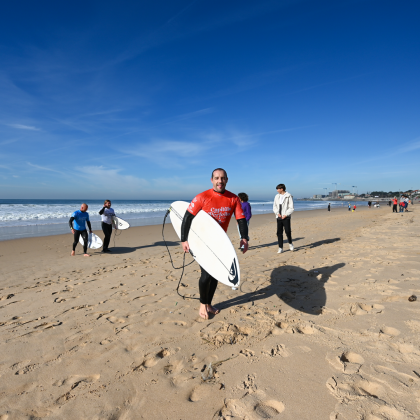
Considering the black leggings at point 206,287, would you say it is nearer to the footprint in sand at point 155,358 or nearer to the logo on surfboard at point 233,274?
the logo on surfboard at point 233,274

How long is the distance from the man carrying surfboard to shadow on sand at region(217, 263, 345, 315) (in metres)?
0.53

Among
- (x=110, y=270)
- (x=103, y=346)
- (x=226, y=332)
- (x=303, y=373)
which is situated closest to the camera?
(x=303, y=373)

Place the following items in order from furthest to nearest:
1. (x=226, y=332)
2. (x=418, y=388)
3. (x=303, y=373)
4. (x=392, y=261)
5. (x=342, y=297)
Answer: (x=392, y=261), (x=342, y=297), (x=226, y=332), (x=303, y=373), (x=418, y=388)

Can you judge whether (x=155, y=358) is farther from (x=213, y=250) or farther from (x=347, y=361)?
(x=347, y=361)

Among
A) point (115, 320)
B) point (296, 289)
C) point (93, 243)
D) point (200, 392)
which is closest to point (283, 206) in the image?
point (296, 289)

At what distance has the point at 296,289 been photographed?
160 inches

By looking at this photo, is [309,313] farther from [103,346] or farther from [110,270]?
[110,270]

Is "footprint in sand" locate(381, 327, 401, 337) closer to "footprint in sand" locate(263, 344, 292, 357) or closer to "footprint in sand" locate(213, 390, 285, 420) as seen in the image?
"footprint in sand" locate(263, 344, 292, 357)

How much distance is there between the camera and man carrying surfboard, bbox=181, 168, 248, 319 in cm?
306

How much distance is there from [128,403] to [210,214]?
2018 millimetres

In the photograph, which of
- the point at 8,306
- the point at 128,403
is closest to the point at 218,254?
the point at 128,403

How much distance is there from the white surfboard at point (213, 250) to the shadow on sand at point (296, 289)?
0.81 m

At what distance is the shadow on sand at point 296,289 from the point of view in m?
3.48

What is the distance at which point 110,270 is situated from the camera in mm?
5809
